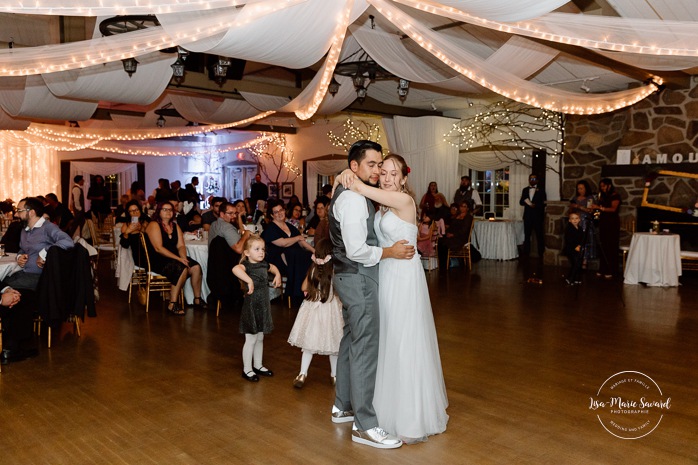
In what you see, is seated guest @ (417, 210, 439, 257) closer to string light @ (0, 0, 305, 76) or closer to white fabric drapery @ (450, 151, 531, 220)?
white fabric drapery @ (450, 151, 531, 220)

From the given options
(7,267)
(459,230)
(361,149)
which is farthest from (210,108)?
(361,149)

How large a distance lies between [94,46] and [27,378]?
251 cm

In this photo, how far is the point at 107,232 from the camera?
1214cm

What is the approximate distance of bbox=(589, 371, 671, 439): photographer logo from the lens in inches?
144

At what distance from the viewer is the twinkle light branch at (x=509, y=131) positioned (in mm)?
12211

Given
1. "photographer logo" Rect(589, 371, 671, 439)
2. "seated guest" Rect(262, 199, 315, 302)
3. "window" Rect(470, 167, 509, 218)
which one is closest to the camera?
"photographer logo" Rect(589, 371, 671, 439)

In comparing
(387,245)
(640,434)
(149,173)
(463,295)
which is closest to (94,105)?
(463,295)

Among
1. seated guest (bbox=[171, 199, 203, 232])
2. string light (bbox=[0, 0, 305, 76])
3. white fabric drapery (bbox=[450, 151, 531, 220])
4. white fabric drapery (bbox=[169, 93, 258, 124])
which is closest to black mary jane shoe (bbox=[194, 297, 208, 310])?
seated guest (bbox=[171, 199, 203, 232])

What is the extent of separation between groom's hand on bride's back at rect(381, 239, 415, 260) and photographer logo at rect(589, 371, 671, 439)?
1.53 metres

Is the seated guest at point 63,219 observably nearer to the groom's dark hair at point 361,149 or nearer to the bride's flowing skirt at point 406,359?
the groom's dark hair at point 361,149

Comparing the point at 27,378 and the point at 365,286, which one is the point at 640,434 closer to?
the point at 365,286

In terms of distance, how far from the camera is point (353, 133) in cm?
1617

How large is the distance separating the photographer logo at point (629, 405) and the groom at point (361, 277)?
133 centimetres

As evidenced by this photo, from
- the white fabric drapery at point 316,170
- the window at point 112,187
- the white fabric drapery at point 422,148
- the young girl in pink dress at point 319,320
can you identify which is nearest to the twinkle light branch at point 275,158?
the white fabric drapery at point 316,170
